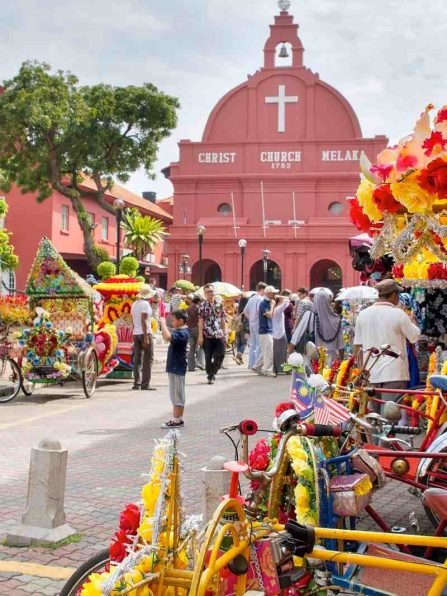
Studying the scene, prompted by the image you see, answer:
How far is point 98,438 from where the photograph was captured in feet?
29.0

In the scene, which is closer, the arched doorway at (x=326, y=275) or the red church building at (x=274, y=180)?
the red church building at (x=274, y=180)

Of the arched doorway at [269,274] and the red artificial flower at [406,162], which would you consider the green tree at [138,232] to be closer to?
the arched doorway at [269,274]

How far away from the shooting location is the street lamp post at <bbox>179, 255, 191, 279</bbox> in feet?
136

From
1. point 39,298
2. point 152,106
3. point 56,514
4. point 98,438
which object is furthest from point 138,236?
point 56,514

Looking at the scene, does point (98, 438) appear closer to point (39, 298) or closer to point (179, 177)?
point (39, 298)

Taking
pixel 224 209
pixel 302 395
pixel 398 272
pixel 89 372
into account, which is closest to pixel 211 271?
pixel 224 209

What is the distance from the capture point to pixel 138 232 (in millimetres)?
46906

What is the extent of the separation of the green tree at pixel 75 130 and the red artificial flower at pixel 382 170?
26.1 metres

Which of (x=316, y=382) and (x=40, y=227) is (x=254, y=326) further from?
(x=40, y=227)

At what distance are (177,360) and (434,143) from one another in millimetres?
5741

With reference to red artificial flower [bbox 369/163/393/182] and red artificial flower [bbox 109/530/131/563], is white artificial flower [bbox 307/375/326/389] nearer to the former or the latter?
red artificial flower [bbox 369/163/393/182]

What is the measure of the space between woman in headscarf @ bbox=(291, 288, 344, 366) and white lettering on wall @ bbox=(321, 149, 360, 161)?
3270 cm

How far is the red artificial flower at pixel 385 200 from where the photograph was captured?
4.68 m

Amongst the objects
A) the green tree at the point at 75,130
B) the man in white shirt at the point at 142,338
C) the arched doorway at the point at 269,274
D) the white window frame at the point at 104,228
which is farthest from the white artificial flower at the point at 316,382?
A: the white window frame at the point at 104,228
